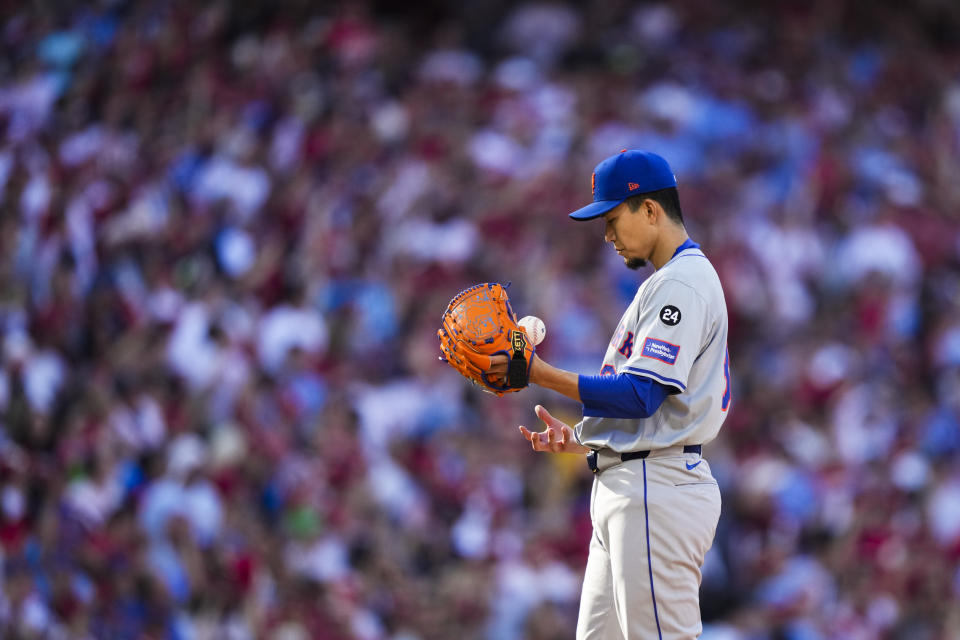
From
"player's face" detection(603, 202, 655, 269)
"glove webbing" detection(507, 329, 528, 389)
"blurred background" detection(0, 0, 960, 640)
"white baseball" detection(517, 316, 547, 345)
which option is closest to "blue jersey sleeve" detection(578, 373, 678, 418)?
"glove webbing" detection(507, 329, 528, 389)

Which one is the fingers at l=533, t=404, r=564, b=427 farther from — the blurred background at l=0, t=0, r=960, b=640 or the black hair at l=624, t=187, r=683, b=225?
the blurred background at l=0, t=0, r=960, b=640

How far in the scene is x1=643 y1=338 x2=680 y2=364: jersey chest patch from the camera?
9.61 ft

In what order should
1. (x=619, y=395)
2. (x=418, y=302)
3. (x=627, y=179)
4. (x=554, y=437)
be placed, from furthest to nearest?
(x=418, y=302) → (x=554, y=437) → (x=627, y=179) → (x=619, y=395)

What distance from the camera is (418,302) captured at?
7.95 meters

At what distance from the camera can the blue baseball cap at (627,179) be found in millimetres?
3055

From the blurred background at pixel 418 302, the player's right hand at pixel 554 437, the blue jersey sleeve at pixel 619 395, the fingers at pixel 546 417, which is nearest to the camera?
the blue jersey sleeve at pixel 619 395

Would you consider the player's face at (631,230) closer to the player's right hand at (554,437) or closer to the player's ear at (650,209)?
the player's ear at (650,209)

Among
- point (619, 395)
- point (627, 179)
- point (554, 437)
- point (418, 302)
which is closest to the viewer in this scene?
point (619, 395)

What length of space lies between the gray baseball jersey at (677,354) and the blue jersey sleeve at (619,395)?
0.03m

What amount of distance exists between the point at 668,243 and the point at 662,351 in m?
0.35

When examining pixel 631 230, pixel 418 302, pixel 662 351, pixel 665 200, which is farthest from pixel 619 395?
pixel 418 302

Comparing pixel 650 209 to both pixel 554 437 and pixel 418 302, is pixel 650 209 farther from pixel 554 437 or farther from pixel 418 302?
pixel 418 302

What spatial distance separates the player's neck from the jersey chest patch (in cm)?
28

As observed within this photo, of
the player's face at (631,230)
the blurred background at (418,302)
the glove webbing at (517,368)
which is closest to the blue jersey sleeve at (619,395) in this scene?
the glove webbing at (517,368)
